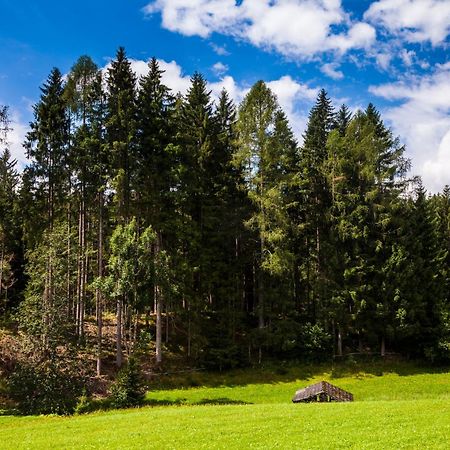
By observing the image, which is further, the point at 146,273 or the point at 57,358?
the point at 146,273

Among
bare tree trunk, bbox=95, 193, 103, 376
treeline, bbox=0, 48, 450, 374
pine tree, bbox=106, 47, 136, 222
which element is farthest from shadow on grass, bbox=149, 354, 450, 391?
pine tree, bbox=106, 47, 136, 222

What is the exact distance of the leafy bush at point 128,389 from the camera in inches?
1109

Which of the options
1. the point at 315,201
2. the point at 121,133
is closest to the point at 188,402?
the point at 121,133

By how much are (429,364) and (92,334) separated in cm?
3064

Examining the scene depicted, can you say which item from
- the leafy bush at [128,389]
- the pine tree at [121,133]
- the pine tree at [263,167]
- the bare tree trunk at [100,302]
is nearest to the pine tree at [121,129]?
the pine tree at [121,133]

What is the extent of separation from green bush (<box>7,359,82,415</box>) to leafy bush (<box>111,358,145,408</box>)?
2.47 meters

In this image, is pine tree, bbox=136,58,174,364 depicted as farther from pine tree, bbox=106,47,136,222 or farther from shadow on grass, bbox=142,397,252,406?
shadow on grass, bbox=142,397,252,406

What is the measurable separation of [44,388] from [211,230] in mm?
19991

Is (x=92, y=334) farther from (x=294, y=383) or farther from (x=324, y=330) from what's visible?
(x=324, y=330)

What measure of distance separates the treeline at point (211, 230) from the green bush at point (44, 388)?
292 cm

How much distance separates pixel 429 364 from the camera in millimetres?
42531

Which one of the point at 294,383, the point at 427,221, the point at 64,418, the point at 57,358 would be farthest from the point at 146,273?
the point at 427,221

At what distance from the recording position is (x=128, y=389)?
28.3m

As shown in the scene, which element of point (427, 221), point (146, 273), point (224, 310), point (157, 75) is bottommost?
point (224, 310)
